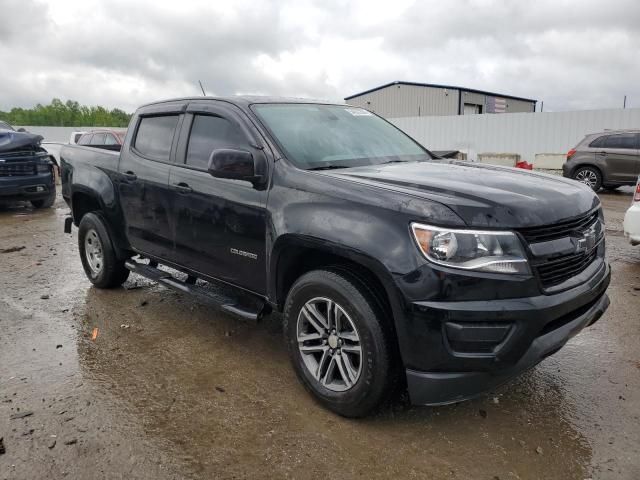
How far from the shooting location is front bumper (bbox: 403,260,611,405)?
2.55 m

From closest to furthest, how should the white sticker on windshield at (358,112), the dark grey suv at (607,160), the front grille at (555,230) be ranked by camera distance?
the front grille at (555,230), the white sticker on windshield at (358,112), the dark grey suv at (607,160)

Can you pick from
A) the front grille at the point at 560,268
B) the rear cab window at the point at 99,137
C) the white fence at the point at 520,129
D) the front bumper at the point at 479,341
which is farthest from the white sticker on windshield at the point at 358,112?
the white fence at the point at 520,129

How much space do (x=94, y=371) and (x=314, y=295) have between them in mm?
1761

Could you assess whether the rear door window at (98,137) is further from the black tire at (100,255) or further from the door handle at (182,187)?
the door handle at (182,187)

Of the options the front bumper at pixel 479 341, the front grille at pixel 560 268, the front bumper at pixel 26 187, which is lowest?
the front bumper at pixel 26 187

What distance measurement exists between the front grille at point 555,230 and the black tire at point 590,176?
1154 centimetres

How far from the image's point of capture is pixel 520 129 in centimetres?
2250

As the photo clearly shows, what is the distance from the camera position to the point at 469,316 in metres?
2.54

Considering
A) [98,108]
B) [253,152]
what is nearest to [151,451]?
[253,152]

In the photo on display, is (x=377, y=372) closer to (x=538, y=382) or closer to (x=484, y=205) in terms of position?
(x=484, y=205)

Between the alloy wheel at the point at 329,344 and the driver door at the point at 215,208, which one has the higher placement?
the driver door at the point at 215,208

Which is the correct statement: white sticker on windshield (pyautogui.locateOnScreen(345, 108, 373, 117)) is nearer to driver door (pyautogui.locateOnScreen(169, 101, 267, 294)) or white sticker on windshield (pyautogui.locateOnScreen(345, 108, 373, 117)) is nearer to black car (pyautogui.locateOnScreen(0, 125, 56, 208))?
driver door (pyautogui.locateOnScreen(169, 101, 267, 294))

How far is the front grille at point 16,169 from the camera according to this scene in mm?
10562

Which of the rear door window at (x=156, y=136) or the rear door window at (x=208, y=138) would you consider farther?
the rear door window at (x=156, y=136)
